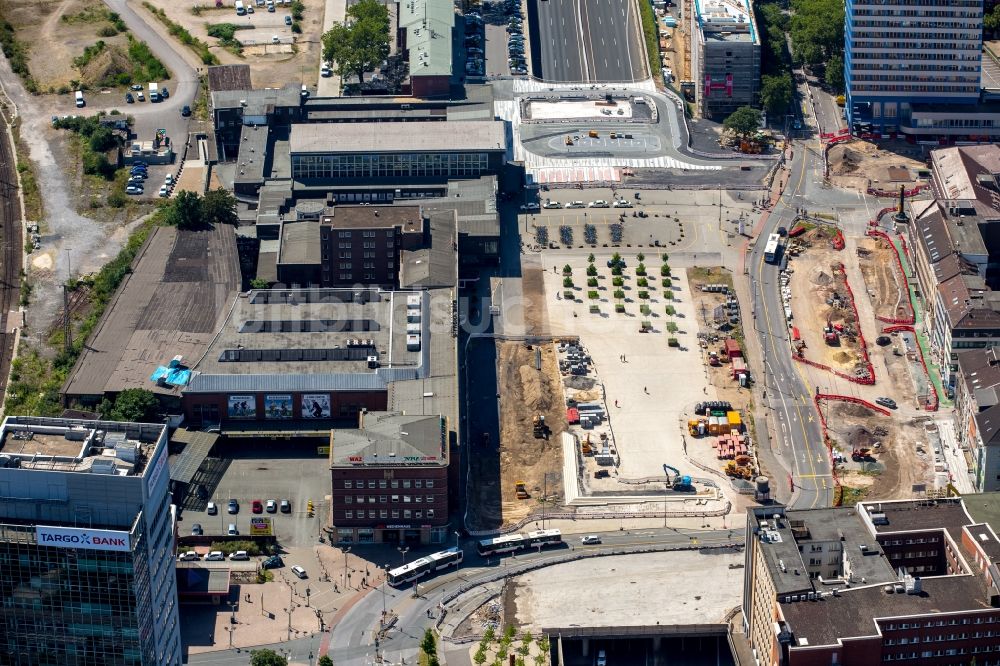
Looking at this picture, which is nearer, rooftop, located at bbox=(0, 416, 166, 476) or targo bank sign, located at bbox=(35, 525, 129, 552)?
targo bank sign, located at bbox=(35, 525, 129, 552)

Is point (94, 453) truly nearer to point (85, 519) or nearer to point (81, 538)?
point (85, 519)

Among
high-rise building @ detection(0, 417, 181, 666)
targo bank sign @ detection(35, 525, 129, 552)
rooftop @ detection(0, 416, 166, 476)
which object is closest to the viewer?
targo bank sign @ detection(35, 525, 129, 552)

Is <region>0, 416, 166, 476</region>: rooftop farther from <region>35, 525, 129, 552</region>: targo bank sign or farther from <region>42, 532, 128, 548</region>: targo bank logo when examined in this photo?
<region>42, 532, 128, 548</region>: targo bank logo

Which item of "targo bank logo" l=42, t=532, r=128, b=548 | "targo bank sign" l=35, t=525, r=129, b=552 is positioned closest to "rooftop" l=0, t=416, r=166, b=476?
"targo bank sign" l=35, t=525, r=129, b=552

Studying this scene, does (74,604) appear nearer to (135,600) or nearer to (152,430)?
(135,600)

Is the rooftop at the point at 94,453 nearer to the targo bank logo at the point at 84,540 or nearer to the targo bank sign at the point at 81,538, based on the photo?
the targo bank sign at the point at 81,538

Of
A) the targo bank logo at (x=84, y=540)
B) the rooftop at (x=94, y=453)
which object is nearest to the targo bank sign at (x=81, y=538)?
the targo bank logo at (x=84, y=540)

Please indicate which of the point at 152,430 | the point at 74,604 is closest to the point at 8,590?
the point at 74,604
